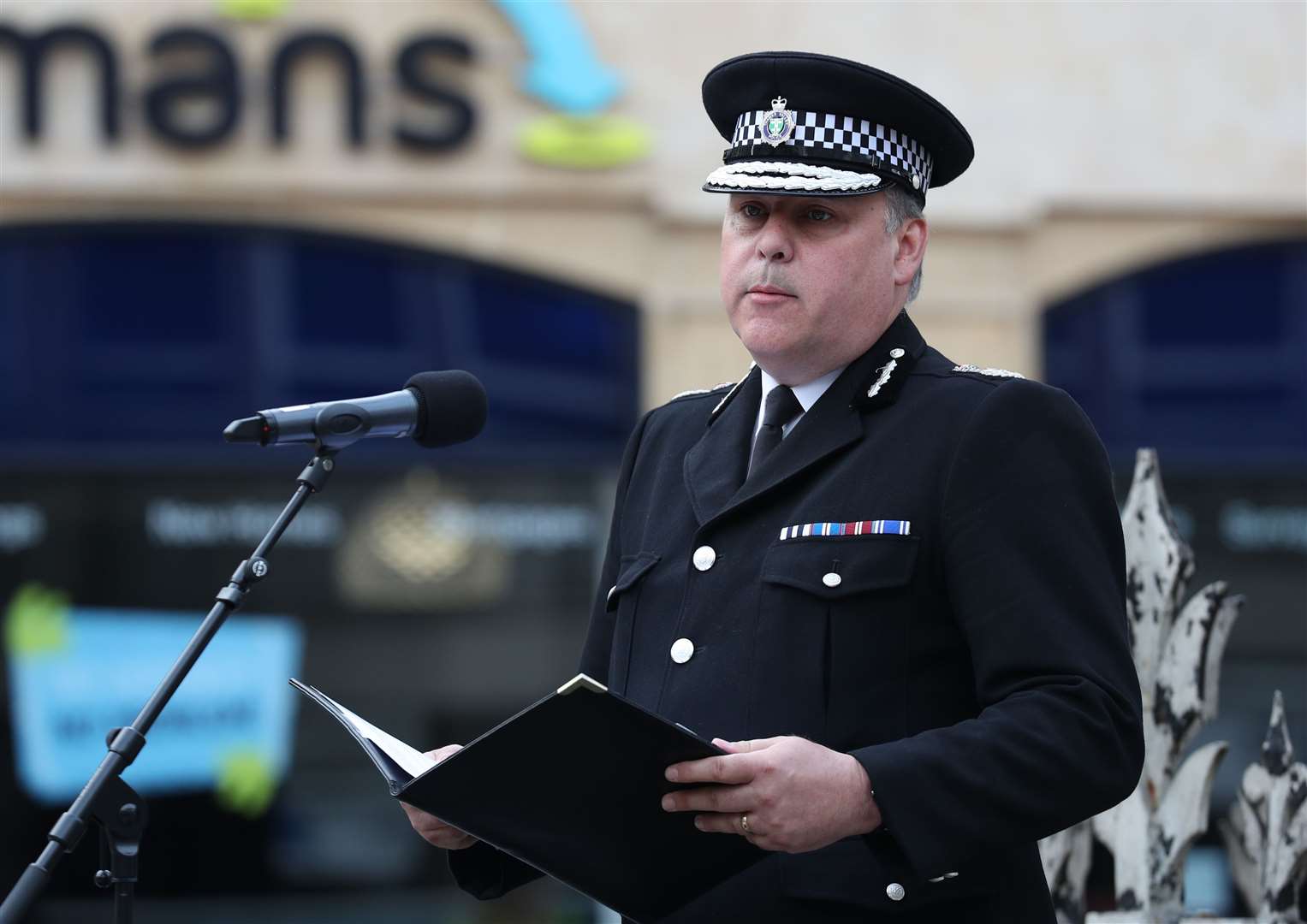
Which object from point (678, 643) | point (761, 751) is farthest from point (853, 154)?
point (761, 751)

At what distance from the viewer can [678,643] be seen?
8.57 feet

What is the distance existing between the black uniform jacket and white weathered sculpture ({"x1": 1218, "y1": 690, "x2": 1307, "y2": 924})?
1269mm

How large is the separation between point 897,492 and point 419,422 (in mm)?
832

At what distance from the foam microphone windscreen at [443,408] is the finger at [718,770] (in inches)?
37.7

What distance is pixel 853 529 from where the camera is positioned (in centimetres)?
252

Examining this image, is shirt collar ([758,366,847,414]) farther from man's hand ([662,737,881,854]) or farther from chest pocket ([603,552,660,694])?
man's hand ([662,737,881,854])

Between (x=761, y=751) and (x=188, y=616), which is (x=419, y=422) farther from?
(x=188, y=616)

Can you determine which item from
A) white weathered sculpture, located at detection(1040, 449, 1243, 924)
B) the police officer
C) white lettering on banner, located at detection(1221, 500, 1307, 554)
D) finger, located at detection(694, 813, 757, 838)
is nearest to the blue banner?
white lettering on banner, located at detection(1221, 500, 1307, 554)

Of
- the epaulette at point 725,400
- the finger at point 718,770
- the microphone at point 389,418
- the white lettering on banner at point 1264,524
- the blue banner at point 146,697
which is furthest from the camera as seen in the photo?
the white lettering on banner at point 1264,524

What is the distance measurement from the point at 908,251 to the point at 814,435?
30 cm

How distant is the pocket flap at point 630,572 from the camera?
2760 millimetres

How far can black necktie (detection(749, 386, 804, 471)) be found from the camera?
2.72m

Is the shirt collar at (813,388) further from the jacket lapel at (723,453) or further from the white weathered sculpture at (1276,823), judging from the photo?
the white weathered sculpture at (1276,823)

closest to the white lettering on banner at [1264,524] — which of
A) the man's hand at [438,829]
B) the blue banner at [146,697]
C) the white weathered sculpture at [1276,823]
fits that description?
the blue banner at [146,697]
